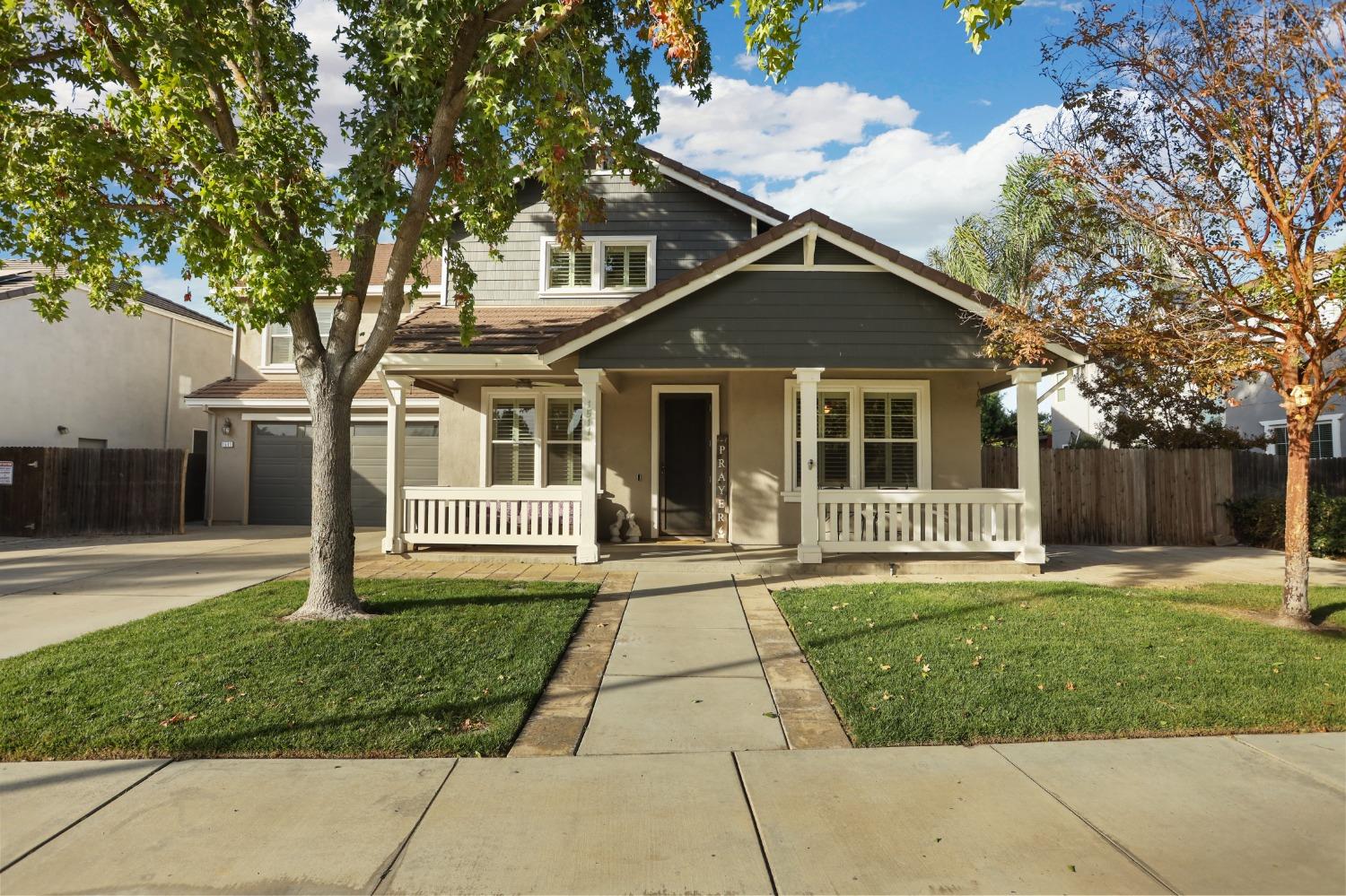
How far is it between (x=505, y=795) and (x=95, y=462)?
14.6 m

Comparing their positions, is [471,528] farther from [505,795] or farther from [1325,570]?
[1325,570]

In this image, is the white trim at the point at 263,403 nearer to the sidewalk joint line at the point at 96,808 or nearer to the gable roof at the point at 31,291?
the gable roof at the point at 31,291

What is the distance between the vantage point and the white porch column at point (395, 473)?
1112cm

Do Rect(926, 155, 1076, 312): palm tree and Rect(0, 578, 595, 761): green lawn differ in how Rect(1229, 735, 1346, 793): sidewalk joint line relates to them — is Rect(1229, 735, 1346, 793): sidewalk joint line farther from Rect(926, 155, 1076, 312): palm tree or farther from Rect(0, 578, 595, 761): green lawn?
Rect(926, 155, 1076, 312): palm tree

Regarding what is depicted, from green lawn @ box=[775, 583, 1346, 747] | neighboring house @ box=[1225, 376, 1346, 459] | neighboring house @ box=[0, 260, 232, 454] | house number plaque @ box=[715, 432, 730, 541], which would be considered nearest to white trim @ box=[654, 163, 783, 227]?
house number plaque @ box=[715, 432, 730, 541]

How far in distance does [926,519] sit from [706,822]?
760 centimetres

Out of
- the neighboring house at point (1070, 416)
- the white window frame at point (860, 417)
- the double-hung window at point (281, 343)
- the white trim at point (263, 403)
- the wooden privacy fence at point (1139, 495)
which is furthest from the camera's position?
the neighboring house at point (1070, 416)

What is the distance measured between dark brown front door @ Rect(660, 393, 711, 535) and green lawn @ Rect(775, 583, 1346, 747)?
15.0ft

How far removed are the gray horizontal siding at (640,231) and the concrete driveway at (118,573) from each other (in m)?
5.09

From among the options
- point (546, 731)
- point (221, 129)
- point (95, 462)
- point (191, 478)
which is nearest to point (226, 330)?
point (191, 478)

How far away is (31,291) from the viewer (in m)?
15.5

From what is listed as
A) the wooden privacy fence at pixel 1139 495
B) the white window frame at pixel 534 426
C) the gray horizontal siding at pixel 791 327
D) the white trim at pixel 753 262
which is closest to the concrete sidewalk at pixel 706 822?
the gray horizontal siding at pixel 791 327

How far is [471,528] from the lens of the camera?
428 inches

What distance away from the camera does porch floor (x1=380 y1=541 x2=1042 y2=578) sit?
10070 mm
